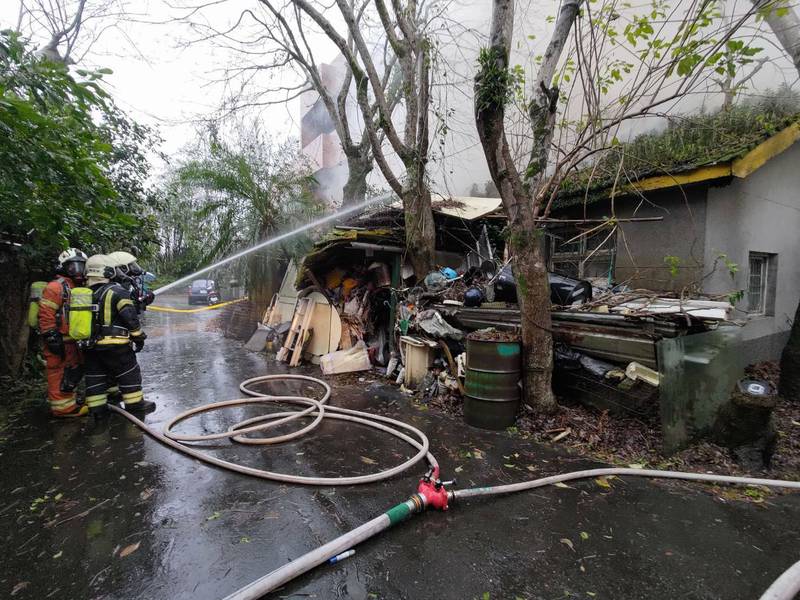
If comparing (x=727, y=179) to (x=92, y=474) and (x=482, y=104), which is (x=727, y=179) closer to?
(x=482, y=104)

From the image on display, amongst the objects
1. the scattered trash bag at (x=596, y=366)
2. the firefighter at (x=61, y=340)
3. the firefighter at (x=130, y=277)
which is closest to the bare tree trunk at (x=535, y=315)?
the scattered trash bag at (x=596, y=366)

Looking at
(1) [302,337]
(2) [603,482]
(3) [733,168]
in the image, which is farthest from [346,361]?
(3) [733,168]

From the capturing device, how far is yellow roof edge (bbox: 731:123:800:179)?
497 cm

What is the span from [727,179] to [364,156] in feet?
25.4

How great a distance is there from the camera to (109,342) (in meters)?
4.36

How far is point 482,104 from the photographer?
396cm

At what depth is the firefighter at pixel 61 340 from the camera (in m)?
4.35

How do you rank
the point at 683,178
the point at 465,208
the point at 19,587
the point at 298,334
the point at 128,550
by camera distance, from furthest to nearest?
the point at 298,334 < the point at 465,208 < the point at 683,178 < the point at 128,550 < the point at 19,587

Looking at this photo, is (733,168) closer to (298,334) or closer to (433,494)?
(433,494)

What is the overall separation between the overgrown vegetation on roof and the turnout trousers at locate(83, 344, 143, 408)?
626 centimetres

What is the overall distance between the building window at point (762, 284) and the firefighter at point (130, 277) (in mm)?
9801

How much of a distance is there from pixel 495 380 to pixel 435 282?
2404mm

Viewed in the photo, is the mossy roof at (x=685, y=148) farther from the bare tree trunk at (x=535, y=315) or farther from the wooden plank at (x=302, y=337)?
the wooden plank at (x=302, y=337)

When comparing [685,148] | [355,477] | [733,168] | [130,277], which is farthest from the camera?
[685,148]
